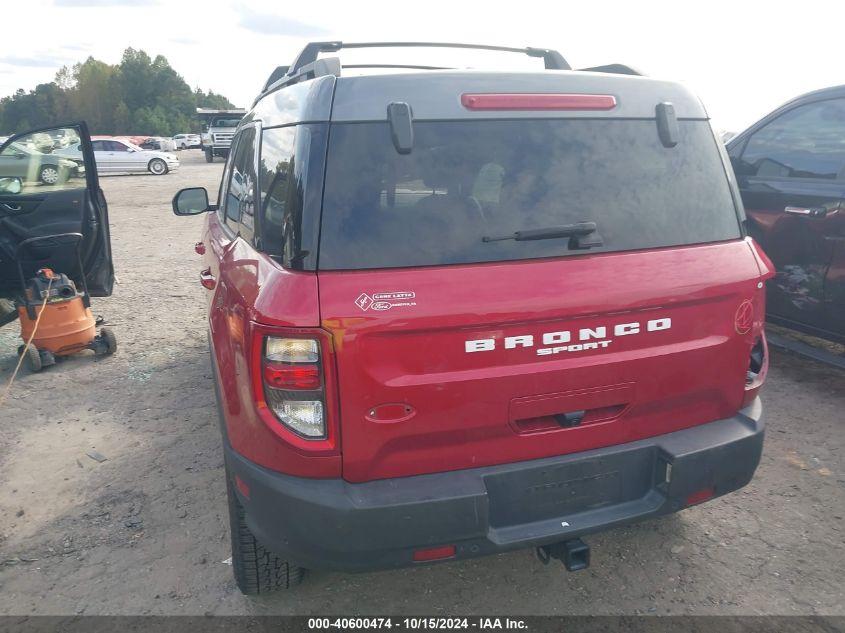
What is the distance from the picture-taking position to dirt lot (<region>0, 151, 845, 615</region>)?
2670mm

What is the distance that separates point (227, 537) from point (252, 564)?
59 cm

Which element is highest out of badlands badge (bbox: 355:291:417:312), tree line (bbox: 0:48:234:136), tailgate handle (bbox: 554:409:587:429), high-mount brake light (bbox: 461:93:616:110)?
tree line (bbox: 0:48:234:136)

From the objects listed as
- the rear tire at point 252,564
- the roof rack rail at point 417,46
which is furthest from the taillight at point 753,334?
the rear tire at point 252,564

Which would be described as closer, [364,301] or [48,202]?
[364,301]

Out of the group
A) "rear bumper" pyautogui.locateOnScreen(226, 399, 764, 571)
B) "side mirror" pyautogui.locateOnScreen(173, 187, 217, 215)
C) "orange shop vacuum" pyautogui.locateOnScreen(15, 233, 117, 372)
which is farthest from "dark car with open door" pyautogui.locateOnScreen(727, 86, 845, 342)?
"orange shop vacuum" pyautogui.locateOnScreen(15, 233, 117, 372)

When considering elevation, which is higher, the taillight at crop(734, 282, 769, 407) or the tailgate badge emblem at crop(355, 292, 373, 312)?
the tailgate badge emblem at crop(355, 292, 373, 312)

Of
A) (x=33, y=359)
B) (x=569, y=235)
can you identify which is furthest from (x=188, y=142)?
(x=569, y=235)

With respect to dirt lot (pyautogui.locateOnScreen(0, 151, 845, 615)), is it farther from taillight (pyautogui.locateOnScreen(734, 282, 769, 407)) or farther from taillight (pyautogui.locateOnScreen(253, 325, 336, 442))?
taillight (pyautogui.locateOnScreen(253, 325, 336, 442))

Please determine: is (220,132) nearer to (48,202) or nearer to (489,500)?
(48,202)

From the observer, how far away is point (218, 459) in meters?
3.82

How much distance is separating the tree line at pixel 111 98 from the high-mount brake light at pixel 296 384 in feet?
328

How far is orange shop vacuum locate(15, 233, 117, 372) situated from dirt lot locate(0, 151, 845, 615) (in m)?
0.50

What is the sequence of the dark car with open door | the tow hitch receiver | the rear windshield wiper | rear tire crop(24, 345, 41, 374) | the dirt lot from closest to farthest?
the rear windshield wiper < the tow hitch receiver < the dirt lot < the dark car with open door < rear tire crop(24, 345, 41, 374)

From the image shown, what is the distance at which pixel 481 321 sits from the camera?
2.01 metres
